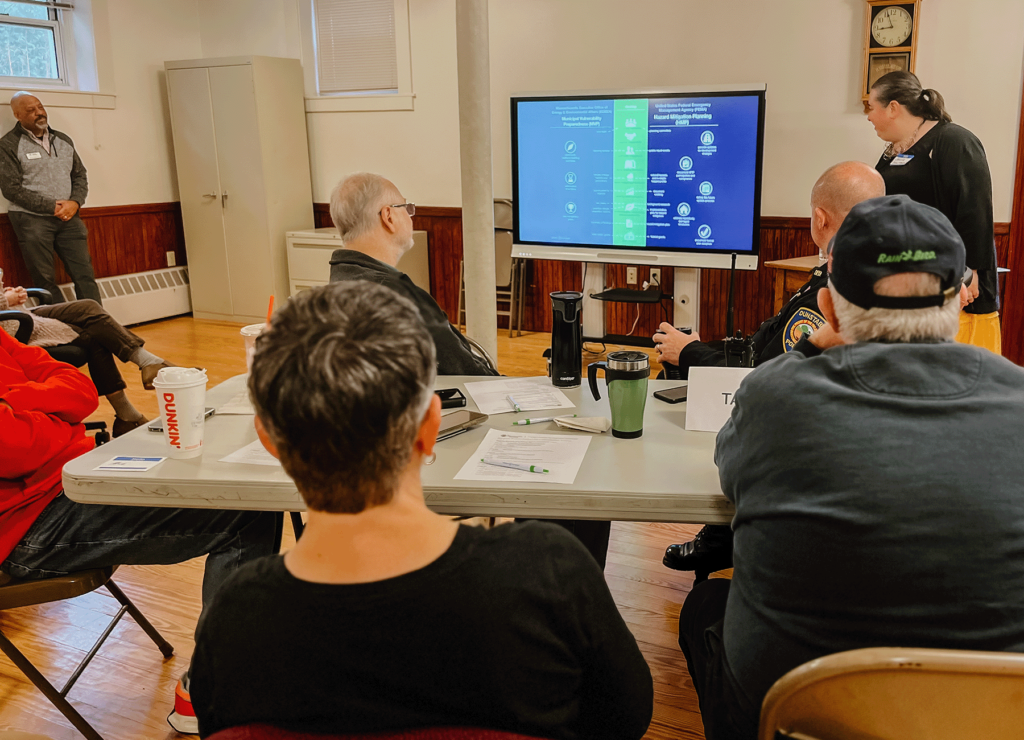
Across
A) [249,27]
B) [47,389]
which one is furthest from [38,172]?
[47,389]

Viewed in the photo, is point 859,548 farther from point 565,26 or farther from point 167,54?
point 167,54

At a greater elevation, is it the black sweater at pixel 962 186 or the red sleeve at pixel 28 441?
the black sweater at pixel 962 186

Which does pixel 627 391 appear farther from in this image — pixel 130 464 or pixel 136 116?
pixel 136 116

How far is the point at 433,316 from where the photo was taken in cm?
232

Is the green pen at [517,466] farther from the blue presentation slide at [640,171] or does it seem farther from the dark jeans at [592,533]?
the blue presentation slide at [640,171]

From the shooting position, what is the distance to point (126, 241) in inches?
251

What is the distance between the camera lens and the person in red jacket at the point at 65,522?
1650 millimetres

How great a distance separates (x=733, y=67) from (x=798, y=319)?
352 centimetres

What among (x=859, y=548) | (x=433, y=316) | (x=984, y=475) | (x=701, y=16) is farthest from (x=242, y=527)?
(x=701, y=16)

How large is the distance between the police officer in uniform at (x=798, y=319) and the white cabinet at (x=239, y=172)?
15.6ft

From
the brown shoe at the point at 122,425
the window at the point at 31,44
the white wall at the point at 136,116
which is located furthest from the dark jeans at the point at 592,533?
the window at the point at 31,44

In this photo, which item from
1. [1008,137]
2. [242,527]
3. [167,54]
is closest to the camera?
[242,527]

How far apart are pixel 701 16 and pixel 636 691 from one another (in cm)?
486

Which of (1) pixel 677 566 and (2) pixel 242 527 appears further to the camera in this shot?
(1) pixel 677 566
